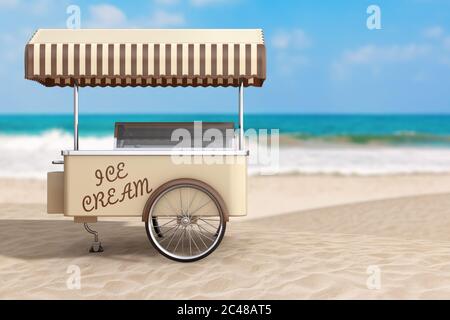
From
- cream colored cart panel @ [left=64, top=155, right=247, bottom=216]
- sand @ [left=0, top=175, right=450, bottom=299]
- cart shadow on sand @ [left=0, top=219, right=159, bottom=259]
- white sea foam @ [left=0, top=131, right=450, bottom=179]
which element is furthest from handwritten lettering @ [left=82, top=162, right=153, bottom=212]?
white sea foam @ [left=0, top=131, right=450, bottom=179]

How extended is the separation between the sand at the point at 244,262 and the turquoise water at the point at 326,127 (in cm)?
3053

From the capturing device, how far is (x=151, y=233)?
20.9ft

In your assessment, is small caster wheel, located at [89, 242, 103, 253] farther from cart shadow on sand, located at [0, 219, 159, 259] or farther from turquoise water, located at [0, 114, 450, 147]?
turquoise water, located at [0, 114, 450, 147]

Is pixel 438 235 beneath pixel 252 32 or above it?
beneath

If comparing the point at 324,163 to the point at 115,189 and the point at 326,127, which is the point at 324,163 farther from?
the point at 326,127

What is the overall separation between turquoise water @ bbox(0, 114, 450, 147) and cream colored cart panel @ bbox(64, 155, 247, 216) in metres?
32.8

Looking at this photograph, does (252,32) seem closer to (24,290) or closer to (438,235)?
(24,290)

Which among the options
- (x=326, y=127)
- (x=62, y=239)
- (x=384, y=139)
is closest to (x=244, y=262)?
(x=62, y=239)

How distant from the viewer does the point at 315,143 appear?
124ft

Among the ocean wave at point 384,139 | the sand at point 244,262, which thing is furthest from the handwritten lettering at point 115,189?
the ocean wave at point 384,139

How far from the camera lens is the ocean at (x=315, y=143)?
22.0 meters
